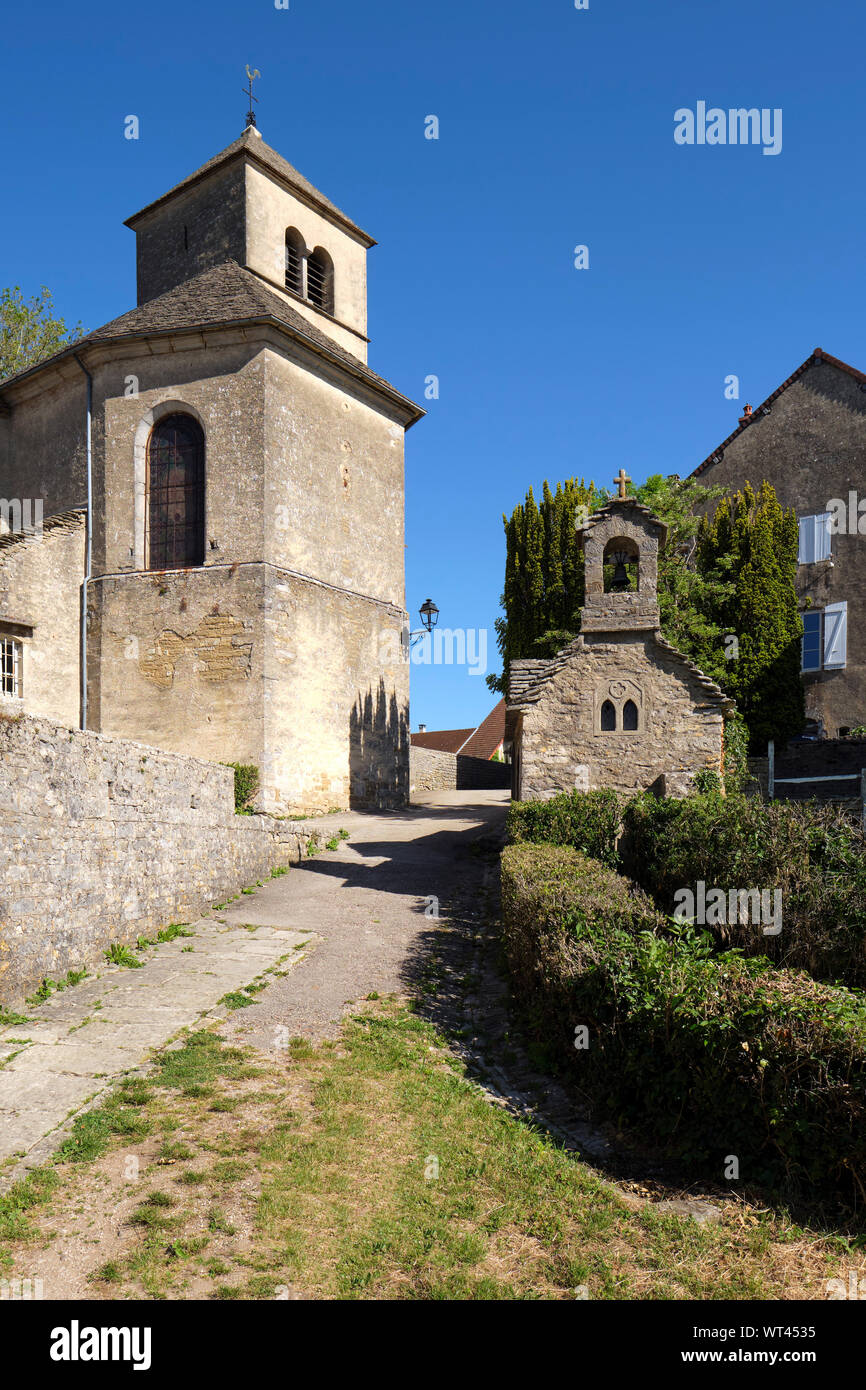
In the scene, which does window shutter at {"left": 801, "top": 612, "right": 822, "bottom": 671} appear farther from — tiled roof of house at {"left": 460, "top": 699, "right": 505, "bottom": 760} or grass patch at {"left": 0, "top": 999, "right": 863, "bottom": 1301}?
grass patch at {"left": 0, "top": 999, "right": 863, "bottom": 1301}

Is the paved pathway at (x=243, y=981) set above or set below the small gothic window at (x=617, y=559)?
below

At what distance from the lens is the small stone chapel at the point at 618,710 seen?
13430 millimetres

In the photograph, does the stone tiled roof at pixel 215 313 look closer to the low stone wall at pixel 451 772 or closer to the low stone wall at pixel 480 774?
the low stone wall at pixel 451 772

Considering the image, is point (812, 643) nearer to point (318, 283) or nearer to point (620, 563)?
point (620, 563)

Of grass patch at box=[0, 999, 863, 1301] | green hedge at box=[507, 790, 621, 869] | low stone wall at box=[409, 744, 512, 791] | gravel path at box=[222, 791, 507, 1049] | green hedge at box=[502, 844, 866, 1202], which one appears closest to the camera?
grass patch at box=[0, 999, 863, 1301]

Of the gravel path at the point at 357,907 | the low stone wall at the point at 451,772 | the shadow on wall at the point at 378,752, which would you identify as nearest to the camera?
the gravel path at the point at 357,907

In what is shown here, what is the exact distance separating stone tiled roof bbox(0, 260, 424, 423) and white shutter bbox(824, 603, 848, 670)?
47.7ft

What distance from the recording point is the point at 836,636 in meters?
25.1

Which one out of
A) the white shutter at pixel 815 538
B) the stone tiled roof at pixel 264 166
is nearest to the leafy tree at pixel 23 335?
the stone tiled roof at pixel 264 166

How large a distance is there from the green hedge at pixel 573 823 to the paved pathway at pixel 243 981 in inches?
66.8

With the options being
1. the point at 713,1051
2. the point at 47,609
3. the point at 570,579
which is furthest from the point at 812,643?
the point at 713,1051

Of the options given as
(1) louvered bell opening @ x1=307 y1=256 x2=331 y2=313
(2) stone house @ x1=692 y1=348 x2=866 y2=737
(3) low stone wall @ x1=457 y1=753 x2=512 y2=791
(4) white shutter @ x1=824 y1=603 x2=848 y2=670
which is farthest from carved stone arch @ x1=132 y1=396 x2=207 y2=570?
Result: (4) white shutter @ x1=824 y1=603 x2=848 y2=670

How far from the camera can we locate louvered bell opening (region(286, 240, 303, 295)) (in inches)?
912

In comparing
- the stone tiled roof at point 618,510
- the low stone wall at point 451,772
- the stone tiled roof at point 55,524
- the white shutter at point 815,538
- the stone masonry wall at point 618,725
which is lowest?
the low stone wall at point 451,772
